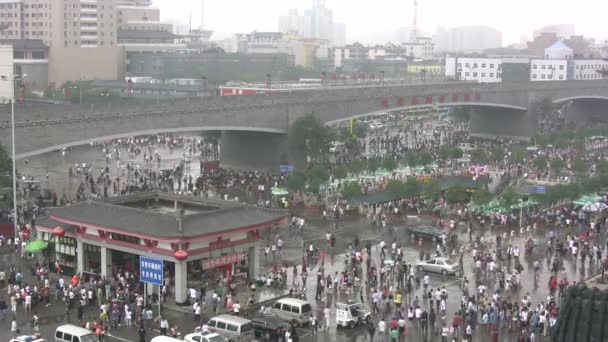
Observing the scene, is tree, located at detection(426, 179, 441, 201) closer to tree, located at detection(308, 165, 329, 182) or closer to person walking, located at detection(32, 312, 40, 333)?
tree, located at detection(308, 165, 329, 182)

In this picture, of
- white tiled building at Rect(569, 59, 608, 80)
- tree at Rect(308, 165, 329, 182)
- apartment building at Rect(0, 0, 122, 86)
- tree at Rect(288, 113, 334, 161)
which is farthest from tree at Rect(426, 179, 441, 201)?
white tiled building at Rect(569, 59, 608, 80)

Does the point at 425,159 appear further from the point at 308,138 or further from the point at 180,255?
the point at 180,255

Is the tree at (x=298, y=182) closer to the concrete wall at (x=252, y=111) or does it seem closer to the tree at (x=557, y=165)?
the concrete wall at (x=252, y=111)

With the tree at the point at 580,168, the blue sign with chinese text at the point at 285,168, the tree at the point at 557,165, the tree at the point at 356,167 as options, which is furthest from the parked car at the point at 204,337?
the tree at the point at 557,165

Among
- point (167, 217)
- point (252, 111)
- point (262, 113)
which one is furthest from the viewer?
point (262, 113)

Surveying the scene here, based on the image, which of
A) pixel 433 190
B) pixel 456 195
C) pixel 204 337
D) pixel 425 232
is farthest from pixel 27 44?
pixel 204 337

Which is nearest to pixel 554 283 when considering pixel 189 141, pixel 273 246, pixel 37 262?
pixel 273 246

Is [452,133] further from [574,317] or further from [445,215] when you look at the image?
[574,317]
